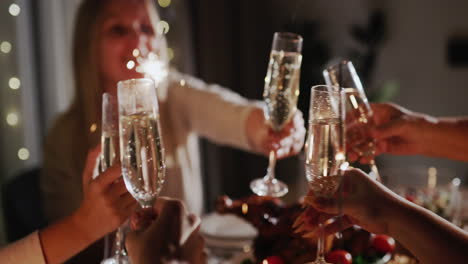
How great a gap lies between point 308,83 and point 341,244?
7.78 ft

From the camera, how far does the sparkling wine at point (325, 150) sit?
77cm

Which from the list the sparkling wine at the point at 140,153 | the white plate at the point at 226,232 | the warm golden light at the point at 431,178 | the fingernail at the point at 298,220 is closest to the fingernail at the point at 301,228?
the fingernail at the point at 298,220

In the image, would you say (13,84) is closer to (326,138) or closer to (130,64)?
(130,64)

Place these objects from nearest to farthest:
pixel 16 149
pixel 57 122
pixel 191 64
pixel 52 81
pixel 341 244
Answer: pixel 341 244 → pixel 57 122 → pixel 16 149 → pixel 52 81 → pixel 191 64

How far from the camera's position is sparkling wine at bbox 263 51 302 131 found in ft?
3.51

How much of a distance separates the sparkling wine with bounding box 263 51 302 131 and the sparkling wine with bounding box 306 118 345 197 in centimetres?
31

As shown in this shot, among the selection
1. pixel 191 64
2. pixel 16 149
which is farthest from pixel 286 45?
pixel 191 64

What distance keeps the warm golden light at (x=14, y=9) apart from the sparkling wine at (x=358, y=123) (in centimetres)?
164

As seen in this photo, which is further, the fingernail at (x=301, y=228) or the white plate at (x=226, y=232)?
the white plate at (x=226, y=232)

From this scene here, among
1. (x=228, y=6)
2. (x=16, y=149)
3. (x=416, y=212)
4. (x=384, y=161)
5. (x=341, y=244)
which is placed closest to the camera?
(x=416, y=212)

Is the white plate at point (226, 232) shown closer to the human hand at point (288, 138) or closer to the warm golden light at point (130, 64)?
the human hand at point (288, 138)

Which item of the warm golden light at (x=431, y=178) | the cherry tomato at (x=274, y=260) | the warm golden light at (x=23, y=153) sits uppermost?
the cherry tomato at (x=274, y=260)

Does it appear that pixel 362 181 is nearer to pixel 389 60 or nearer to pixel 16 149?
pixel 16 149

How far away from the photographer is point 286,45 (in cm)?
105
